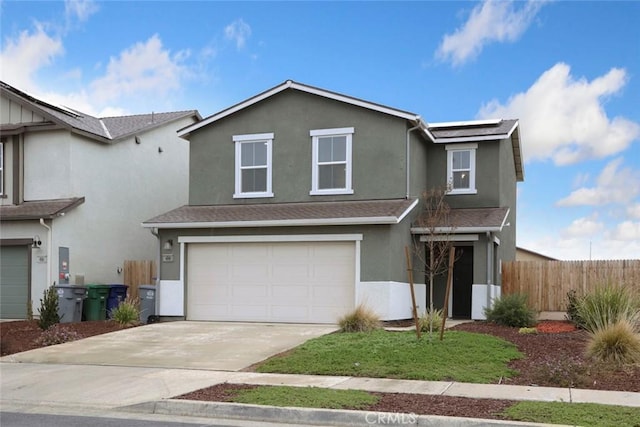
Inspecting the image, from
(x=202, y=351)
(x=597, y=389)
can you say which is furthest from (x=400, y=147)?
(x=597, y=389)

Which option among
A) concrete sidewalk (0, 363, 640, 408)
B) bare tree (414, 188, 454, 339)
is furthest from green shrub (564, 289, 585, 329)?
concrete sidewalk (0, 363, 640, 408)

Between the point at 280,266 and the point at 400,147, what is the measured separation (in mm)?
4823

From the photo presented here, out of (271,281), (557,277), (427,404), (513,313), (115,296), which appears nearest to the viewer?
(427,404)

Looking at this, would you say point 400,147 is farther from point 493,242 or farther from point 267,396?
point 267,396

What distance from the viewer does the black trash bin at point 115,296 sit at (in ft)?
71.5

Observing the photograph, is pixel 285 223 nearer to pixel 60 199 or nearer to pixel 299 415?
pixel 60 199

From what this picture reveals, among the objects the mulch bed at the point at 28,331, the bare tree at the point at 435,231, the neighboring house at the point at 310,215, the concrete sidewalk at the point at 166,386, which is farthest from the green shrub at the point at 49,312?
the bare tree at the point at 435,231

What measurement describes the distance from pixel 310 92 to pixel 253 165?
2.87 meters

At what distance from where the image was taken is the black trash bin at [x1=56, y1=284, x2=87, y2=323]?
20.5 metres

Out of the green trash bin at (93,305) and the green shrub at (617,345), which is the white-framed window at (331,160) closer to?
the green trash bin at (93,305)

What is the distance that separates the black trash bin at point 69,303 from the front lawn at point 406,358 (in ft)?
29.7

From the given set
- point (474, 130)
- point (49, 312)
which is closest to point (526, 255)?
point (474, 130)

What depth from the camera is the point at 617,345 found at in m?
11.9

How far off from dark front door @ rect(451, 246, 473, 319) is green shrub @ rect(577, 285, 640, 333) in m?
7.28
